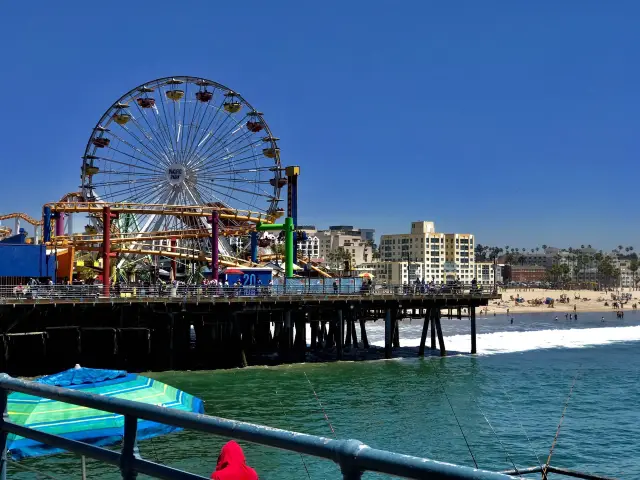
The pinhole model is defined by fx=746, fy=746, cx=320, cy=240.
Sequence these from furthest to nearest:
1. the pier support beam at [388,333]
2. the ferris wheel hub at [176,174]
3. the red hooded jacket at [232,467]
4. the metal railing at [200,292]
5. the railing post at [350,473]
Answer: the ferris wheel hub at [176,174]
the pier support beam at [388,333]
the metal railing at [200,292]
the red hooded jacket at [232,467]
the railing post at [350,473]

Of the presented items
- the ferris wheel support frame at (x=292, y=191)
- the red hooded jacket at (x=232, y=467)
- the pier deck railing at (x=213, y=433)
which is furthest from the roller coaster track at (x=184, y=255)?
the pier deck railing at (x=213, y=433)

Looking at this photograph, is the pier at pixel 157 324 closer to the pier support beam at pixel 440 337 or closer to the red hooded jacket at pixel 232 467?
the pier support beam at pixel 440 337

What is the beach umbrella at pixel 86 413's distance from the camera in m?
11.6

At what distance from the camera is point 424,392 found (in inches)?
1372

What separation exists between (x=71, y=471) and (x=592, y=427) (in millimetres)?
18085

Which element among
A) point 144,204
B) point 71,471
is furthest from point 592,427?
point 144,204

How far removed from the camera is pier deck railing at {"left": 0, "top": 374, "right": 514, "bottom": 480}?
2865 millimetres

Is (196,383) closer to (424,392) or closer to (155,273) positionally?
(424,392)

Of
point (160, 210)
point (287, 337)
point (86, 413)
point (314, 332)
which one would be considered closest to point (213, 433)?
point (86, 413)

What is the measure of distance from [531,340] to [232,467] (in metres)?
67.9

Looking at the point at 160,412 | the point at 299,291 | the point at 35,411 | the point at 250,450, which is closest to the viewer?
the point at 160,412

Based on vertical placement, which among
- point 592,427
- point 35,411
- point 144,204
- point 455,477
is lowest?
point 592,427

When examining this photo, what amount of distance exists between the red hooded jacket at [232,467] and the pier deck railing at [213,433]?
192 cm

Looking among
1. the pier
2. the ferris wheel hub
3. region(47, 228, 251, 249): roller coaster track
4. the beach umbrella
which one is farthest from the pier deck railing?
the ferris wheel hub
